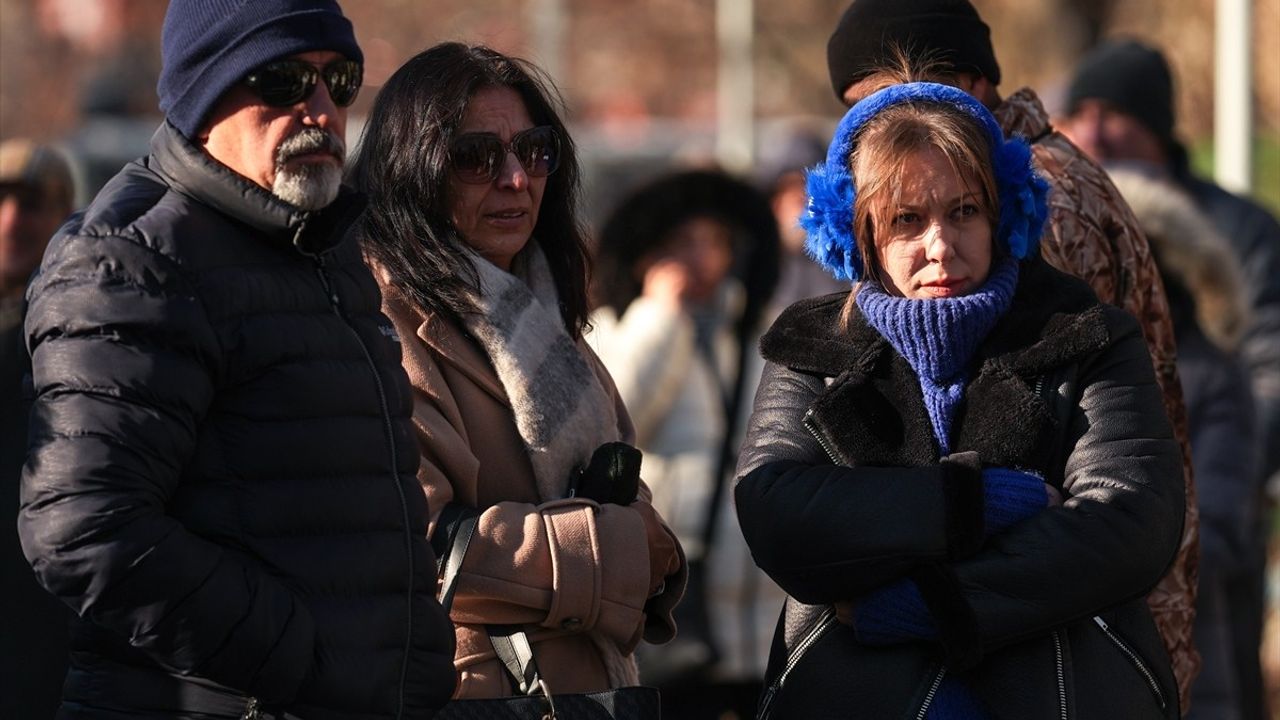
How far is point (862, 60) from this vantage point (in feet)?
14.2

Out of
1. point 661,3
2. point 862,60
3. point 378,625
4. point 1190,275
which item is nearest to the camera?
point 378,625

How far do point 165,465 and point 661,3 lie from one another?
30.6 m

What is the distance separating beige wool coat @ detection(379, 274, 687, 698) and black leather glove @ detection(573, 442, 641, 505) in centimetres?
4

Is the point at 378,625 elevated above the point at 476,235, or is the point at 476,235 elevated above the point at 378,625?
the point at 476,235

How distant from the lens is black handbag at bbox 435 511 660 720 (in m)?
3.62

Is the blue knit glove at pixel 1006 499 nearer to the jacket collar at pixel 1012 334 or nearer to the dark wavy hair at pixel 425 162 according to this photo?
the jacket collar at pixel 1012 334

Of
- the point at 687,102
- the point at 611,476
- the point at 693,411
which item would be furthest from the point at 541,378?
the point at 687,102

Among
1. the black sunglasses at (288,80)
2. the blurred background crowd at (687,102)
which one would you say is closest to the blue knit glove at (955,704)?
the black sunglasses at (288,80)

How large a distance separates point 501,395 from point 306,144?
30.2 inches

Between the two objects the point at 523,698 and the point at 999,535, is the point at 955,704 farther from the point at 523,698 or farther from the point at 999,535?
the point at 523,698

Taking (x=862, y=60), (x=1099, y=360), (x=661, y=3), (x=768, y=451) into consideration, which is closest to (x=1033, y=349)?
(x=1099, y=360)

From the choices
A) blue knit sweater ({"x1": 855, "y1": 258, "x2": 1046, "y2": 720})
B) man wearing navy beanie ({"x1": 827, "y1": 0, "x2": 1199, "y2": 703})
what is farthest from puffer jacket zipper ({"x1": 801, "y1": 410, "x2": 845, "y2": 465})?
man wearing navy beanie ({"x1": 827, "y1": 0, "x2": 1199, "y2": 703})

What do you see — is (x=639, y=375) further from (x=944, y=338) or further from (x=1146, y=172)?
(x=944, y=338)

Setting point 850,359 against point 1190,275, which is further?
point 1190,275
